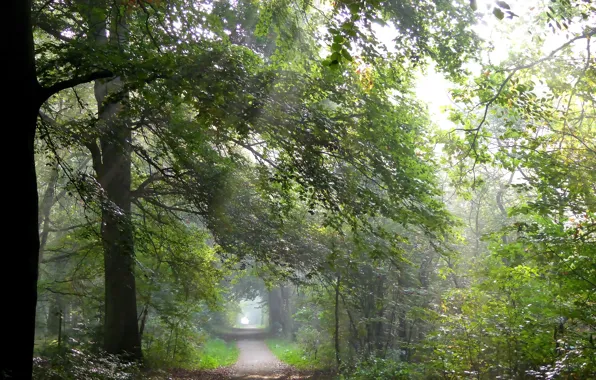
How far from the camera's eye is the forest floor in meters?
14.2

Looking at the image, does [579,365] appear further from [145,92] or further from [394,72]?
[145,92]

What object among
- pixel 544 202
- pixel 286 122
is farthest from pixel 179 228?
pixel 544 202

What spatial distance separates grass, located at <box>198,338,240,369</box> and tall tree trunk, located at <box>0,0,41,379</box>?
1462cm

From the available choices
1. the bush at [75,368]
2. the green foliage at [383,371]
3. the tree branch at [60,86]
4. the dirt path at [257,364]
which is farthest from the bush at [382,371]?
the tree branch at [60,86]

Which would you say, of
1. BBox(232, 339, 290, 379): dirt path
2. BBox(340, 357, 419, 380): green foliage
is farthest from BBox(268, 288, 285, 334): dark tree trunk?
BBox(340, 357, 419, 380): green foliage

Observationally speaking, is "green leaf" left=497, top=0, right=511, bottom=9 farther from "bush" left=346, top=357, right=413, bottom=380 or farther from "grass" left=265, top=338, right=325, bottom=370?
"grass" left=265, top=338, right=325, bottom=370

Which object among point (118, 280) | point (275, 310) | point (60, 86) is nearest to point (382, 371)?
point (118, 280)

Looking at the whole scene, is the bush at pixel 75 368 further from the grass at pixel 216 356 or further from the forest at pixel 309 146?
the grass at pixel 216 356

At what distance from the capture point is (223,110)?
5.39 m

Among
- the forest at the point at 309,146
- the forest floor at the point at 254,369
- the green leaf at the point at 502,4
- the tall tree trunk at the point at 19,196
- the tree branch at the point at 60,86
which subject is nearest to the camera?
the green leaf at the point at 502,4

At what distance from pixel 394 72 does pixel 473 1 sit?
493 cm

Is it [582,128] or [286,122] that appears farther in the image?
[582,128]

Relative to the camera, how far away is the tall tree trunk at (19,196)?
12.5ft

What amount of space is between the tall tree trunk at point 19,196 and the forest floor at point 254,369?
324 inches
